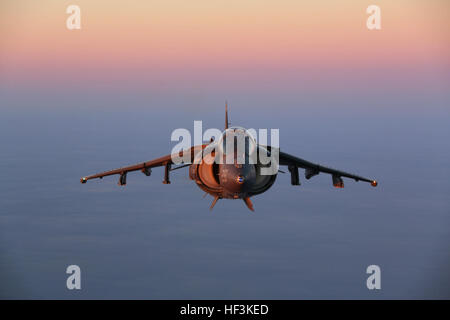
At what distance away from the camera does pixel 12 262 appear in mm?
166125

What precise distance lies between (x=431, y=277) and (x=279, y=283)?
138 ft

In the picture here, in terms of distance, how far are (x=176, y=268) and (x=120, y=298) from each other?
22309 millimetres

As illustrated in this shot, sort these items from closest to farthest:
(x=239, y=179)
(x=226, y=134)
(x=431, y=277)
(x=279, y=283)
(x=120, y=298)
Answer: (x=239, y=179), (x=226, y=134), (x=120, y=298), (x=279, y=283), (x=431, y=277)

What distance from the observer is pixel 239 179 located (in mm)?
37500
